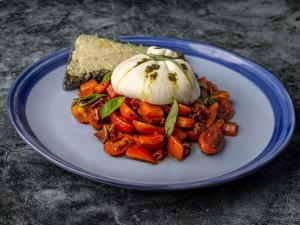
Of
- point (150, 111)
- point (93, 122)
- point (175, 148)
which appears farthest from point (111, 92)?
point (175, 148)

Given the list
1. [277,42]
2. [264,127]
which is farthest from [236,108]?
[277,42]

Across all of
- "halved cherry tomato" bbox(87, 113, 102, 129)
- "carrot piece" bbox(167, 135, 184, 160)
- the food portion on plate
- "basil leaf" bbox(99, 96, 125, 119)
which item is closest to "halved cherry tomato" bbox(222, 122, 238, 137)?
the food portion on plate

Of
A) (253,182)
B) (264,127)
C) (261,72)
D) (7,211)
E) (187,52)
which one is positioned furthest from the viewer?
(187,52)

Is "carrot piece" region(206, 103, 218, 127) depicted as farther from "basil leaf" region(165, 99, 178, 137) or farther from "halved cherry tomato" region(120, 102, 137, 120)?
"halved cherry tomato" region(120, 102, 137, 120)

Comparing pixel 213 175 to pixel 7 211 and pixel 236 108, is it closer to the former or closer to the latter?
pixel 236 108

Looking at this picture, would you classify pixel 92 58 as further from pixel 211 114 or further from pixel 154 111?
pixel 211 114

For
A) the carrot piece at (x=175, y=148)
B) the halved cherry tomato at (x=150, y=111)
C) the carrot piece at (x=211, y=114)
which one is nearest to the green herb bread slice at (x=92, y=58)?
the halved cherry tomato at (x=150, y=111)

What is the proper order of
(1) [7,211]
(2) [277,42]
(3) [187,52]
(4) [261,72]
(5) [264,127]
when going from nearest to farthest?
(1) [7,211], (5) [264,127], (4) [261,72], (3) [187,52], (2) [277,42]
